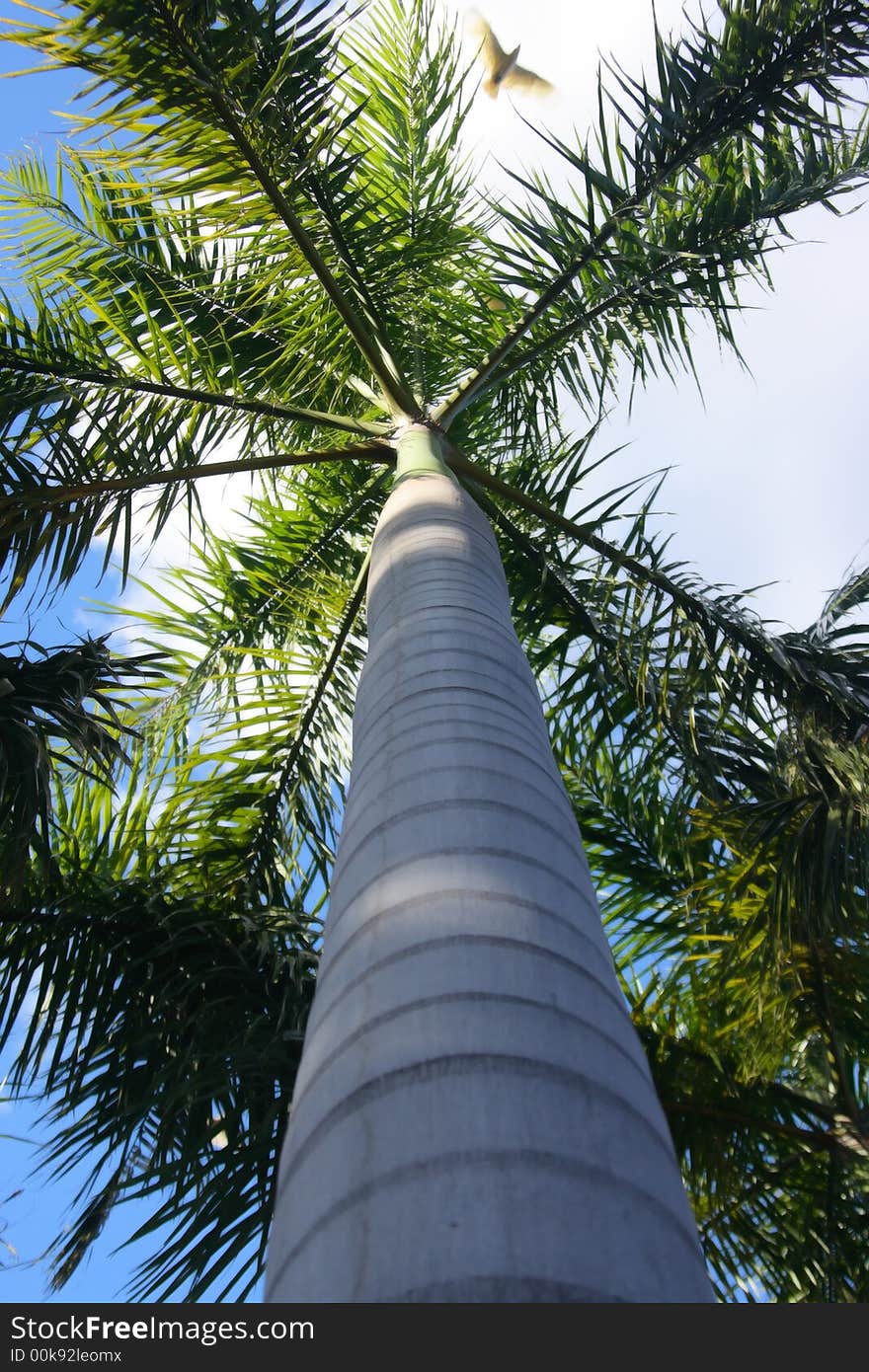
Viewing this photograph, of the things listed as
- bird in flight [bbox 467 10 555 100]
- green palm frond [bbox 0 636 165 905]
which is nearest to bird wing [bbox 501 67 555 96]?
bird in flight [bbox 467 10 555 100]

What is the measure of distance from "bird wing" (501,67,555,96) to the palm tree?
1.20 ft

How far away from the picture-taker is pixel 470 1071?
4.99 feet

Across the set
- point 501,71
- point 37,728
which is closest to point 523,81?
point 501,71

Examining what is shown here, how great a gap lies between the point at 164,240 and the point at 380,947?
5.56m

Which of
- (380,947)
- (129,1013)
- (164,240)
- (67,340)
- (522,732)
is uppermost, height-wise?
(164,240)

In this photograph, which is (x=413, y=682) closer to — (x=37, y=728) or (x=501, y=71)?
(x=37, y=728)

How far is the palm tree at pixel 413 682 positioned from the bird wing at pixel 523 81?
37 cm

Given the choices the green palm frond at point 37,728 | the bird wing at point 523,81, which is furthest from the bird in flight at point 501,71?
the green palm frond at point 37,728

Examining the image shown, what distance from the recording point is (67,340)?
535 centimetres

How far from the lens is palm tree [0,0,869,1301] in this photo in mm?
2174

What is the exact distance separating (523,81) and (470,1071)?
24.2 ft
